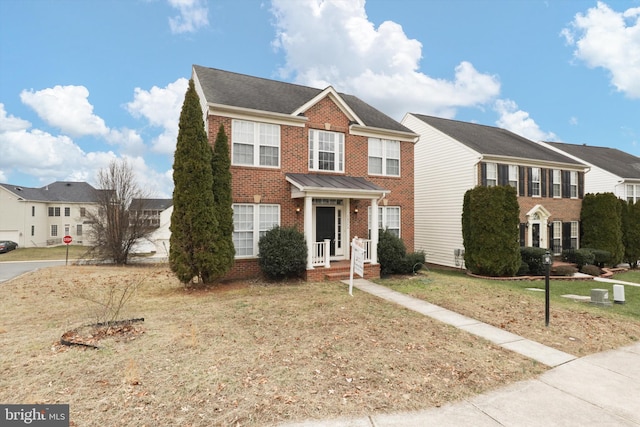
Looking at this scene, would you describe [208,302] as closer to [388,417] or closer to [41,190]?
[388,417]

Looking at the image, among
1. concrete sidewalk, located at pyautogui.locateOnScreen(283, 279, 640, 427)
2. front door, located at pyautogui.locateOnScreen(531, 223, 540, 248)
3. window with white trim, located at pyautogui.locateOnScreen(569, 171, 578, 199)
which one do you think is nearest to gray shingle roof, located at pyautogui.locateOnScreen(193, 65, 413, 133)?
front door, located at pyautogui.locateOnScreen(531, 223, 540, 248)

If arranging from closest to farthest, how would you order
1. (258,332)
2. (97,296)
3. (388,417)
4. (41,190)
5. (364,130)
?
(388,417)
(258,332)
(97,296)
(364,130)
(41,190)

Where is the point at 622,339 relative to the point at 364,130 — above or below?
below

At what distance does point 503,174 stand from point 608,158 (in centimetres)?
1527

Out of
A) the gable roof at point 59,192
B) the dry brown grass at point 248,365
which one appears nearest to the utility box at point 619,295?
the dry brown grass at point 248,365

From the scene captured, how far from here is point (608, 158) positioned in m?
26.2

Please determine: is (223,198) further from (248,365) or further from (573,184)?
(573,184)

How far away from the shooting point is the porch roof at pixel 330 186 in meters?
11.8

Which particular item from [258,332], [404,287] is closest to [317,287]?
[404,287]

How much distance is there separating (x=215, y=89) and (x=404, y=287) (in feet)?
33.2

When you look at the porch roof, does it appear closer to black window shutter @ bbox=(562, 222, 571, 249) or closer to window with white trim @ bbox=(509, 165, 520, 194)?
window with white trim @ bbox=(509, 165, 520, 194)

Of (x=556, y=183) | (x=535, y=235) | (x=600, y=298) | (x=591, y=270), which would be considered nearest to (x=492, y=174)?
(x=535, y=235)

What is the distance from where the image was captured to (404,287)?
10734mm

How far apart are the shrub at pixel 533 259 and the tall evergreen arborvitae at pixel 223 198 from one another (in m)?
14.0
